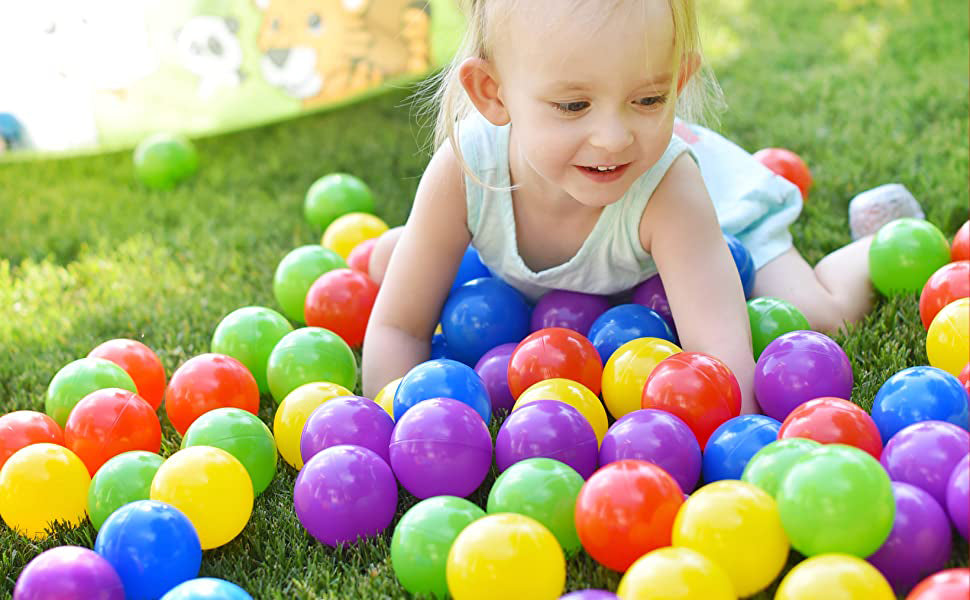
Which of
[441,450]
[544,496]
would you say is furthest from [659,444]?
[441,450]

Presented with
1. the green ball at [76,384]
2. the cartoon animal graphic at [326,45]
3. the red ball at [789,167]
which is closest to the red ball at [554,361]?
the green ball at [76,384]

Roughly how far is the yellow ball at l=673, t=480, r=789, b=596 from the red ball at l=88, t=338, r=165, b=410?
133 centimetres

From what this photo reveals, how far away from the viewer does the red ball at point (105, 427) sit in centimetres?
204

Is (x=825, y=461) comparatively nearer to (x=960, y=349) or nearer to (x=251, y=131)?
(x=960, y=349)

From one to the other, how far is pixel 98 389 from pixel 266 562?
25.6 inches

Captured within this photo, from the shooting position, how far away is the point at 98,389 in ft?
7.23

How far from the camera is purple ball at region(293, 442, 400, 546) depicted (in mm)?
1771

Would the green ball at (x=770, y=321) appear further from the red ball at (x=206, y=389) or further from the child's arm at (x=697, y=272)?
the red ball at (x=206, y=389)

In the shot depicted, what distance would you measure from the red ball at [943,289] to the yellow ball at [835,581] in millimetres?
1001

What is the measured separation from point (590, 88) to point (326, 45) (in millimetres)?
2280

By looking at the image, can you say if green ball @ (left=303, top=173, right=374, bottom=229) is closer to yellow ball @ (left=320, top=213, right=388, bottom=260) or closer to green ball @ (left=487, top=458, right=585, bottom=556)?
yellow ball @ (left=320, top=213, right=388, bottom=260)

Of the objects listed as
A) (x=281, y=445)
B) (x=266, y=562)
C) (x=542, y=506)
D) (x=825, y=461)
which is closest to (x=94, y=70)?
(x=281, y=445)

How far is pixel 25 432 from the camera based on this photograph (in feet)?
6.78

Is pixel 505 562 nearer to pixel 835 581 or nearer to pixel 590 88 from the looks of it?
pixel 835 581
